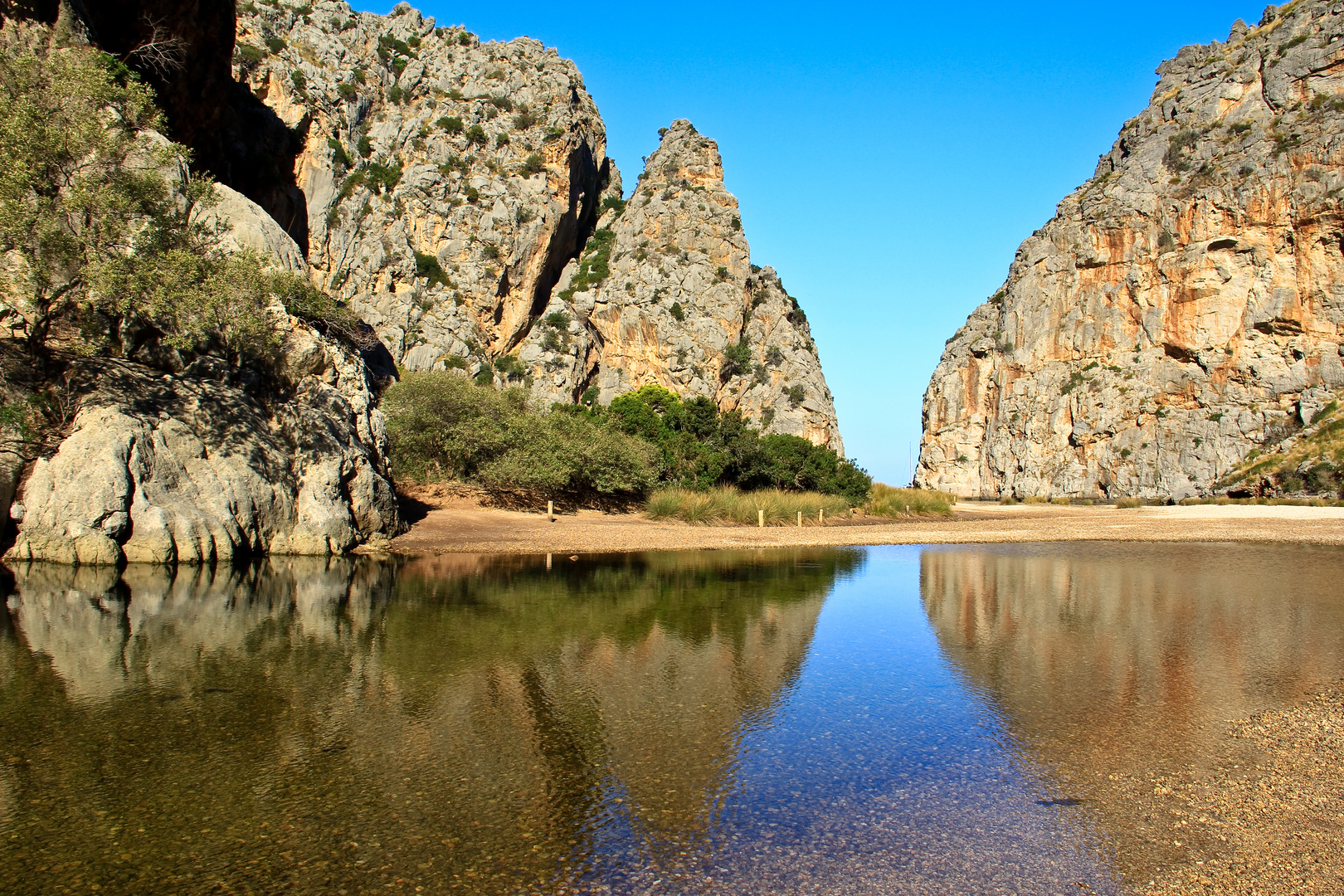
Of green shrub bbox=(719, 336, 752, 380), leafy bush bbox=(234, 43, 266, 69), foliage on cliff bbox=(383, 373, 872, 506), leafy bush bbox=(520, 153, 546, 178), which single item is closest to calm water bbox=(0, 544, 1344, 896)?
foliage on cliff bbox=(383, 373, 872, 506)

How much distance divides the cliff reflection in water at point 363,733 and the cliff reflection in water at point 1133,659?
2620 mm

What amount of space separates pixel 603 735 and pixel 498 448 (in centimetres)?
3124

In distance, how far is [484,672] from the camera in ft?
28.8

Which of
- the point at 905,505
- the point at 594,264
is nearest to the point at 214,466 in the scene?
the point at 905,505

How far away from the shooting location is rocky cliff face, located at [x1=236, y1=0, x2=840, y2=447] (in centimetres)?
6731

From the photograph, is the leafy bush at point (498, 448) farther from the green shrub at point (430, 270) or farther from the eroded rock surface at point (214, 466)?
the green shrub at point (430, 270)

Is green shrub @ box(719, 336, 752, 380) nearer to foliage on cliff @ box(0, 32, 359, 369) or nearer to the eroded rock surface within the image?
the eroded rock surface

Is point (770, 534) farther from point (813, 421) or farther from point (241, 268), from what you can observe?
point (813, 421)

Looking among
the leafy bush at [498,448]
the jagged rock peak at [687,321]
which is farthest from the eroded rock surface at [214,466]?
the jagged rock peak at [687,321]

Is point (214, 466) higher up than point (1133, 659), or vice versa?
point (214, 466)

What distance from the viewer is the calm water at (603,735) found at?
4.41m

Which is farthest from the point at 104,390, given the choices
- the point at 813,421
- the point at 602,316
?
the point at 813,421

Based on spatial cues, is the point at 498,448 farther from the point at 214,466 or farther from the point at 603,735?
the point at 603,735

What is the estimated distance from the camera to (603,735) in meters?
6.70
